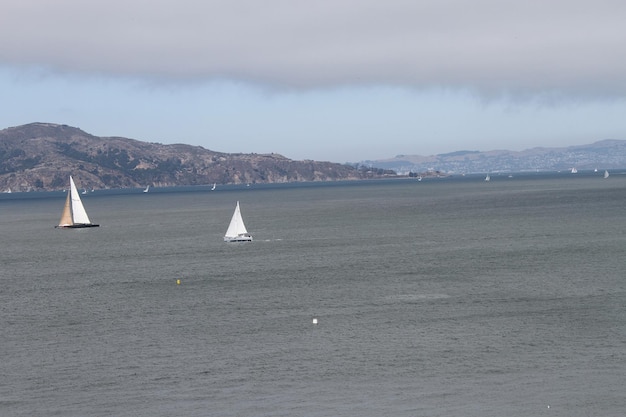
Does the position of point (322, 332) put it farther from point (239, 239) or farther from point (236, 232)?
point (236, 232)

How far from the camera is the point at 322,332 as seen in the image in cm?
7225

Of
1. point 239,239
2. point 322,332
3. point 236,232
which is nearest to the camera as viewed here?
point 322,332

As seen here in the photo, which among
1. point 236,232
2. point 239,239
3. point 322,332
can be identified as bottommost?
point 322,332

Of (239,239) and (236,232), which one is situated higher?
(236,232)

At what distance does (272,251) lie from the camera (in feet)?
442

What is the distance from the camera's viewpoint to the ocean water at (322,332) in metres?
54.2

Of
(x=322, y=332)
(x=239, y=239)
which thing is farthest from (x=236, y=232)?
(x=322, y=332)

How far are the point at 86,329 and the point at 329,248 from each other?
6555 centimetres

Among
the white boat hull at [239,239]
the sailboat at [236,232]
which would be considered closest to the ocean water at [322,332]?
the white boat hull at [239,239]

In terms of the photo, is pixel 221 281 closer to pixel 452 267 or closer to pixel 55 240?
pixel 452 267

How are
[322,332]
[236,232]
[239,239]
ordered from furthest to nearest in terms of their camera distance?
[236,232]
[239,239]
[322,332]

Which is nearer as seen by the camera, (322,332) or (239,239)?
(322,332)

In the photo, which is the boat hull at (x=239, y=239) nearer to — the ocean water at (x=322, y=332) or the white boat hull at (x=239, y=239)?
the white boat hull at (x=239, y=239)

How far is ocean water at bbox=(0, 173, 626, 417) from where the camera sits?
5425cm
